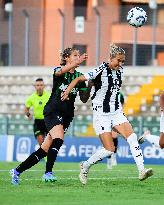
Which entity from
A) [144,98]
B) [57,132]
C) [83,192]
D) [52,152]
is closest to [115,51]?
[57,132]

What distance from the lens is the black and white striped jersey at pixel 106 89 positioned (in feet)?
50.1

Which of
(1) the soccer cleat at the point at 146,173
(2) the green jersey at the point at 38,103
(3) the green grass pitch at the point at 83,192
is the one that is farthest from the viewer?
(2) the green jersey at the point at 38,103

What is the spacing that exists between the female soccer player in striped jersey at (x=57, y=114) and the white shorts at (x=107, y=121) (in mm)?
388

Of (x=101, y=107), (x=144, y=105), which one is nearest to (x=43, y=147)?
(x=101, y=107)

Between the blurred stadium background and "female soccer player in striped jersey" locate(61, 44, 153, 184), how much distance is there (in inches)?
560

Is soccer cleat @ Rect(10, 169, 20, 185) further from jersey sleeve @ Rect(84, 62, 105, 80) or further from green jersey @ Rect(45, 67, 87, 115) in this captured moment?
jersey sleeve @ Rect(84, 62, 105, 80)

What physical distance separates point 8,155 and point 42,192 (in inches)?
589

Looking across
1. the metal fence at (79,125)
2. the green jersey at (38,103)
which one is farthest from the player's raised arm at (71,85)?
the metal fence at (79,125)

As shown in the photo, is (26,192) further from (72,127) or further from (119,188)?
(72,127)

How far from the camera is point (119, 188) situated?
14.3m

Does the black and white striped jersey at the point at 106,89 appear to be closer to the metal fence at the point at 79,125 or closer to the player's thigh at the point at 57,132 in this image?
the player's thigh at the point at 57,132

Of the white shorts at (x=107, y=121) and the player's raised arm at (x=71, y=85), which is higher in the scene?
the player's raised arm at (x=71, y=85)

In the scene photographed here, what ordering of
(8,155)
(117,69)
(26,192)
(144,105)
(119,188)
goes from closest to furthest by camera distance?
1. (26,192)
2. (119,188)
3. (117,69)
4. (8,155)
5. (144,105)

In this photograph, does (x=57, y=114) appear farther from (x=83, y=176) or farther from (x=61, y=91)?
(x=83, y=176)
